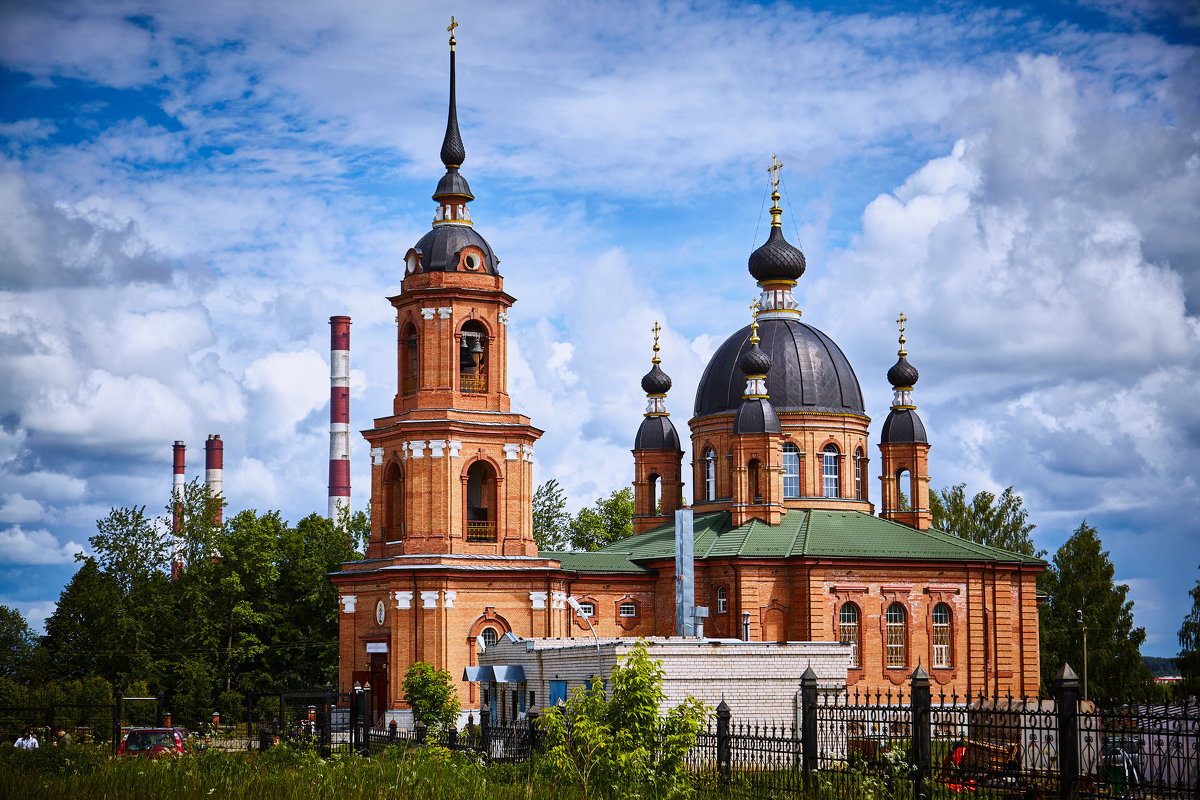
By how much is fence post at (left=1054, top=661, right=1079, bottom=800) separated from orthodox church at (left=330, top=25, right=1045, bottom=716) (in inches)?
973

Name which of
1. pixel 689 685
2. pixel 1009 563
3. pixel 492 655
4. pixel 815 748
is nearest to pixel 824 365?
pixel 1009 563

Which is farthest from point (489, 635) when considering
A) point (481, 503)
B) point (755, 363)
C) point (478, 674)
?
point (755, 363)

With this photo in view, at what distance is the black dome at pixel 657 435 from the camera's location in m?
51.3

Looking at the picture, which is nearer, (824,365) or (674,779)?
(674,779)

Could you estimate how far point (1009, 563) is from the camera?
4375 cm

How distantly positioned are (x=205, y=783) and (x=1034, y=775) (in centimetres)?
935

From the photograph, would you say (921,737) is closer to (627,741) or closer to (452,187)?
(627,741)

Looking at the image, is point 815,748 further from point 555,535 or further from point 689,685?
point 555,535

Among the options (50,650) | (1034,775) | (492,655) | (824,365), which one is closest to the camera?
(1034,775)

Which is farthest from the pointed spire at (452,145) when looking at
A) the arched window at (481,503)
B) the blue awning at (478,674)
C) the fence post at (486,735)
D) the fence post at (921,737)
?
the fence post at (921,737)

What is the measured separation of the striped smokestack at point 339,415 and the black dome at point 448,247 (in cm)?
2906

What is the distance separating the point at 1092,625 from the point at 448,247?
3260 cm

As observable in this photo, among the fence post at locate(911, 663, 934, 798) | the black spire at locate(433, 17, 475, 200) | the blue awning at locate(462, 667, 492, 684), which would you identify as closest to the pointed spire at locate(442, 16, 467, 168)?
the black spire at locate(433, 17, 475, 200)

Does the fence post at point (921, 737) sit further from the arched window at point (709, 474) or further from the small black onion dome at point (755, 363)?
the arched window at point (709, 474)
